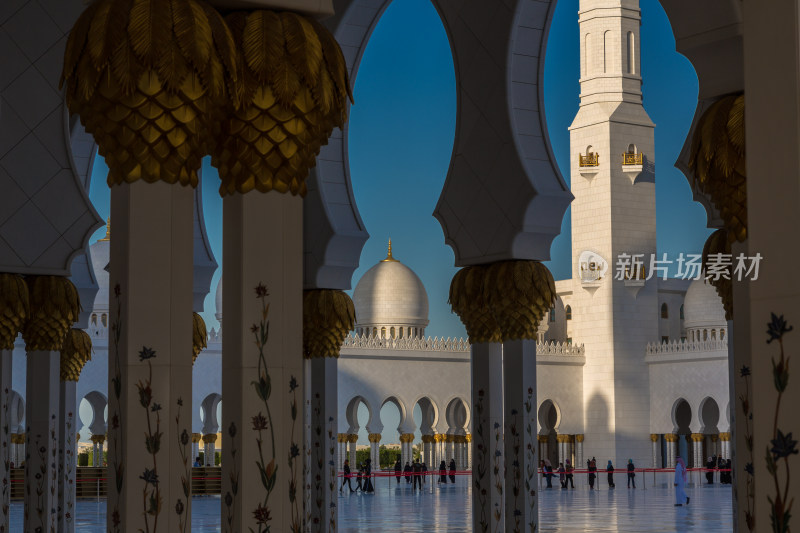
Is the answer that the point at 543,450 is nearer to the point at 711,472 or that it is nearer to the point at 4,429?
the point at 711,472

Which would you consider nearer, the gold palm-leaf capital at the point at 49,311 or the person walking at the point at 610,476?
the gold palm-leaf capital at the point at 49,311

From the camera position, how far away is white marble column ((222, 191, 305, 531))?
3.26 meters

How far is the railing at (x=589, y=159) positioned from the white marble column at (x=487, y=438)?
1755cm

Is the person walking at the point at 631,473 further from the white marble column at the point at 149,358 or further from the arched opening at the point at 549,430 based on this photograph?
the white marble column at the point at 149,358

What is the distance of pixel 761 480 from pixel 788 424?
13 centimetres

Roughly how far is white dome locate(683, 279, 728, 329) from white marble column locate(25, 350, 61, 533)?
1994 centimetres

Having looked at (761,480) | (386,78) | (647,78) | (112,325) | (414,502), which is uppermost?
(647,78)

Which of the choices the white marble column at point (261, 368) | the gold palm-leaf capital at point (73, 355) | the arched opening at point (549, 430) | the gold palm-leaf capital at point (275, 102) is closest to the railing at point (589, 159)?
the arched opening at point (549, 430)

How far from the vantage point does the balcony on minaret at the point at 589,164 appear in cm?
2392

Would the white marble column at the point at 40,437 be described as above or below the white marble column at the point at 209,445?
above

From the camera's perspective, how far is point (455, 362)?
2320 centimetres

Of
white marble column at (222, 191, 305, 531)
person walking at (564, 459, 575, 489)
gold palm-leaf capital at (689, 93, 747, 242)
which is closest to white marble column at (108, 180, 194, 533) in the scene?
white marble column at (222, 191, 305, 531)

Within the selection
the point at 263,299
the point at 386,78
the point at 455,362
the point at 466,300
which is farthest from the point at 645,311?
the point at 263,299

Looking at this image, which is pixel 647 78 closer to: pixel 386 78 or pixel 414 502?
pixel 386 78
